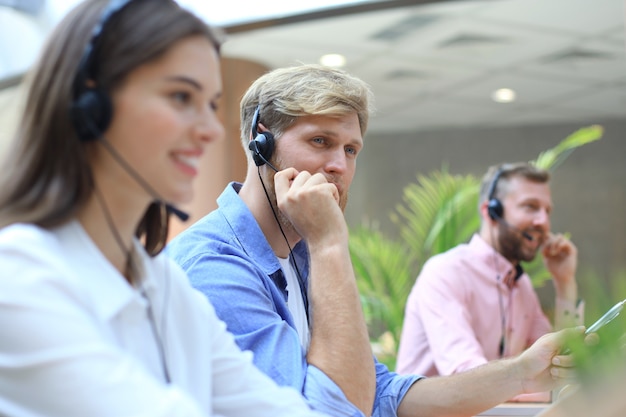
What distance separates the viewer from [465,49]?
554 cm

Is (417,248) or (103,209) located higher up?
(103,209)

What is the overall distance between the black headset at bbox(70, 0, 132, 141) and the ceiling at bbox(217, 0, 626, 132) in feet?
12.9

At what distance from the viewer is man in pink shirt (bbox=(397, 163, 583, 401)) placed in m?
2.36

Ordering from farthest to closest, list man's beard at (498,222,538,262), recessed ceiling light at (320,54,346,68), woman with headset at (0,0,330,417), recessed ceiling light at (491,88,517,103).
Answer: recessed ceiling light at (491,88,517,103) → recessed ceiling light at (320,54,346,68) → man's beard at (498,222,538,262) → woman with headset at (0,0,330,417)

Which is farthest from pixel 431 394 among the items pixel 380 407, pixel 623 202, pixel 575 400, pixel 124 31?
pixel 623 202

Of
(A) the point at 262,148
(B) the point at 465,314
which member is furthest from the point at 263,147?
(B) the point at 465,314

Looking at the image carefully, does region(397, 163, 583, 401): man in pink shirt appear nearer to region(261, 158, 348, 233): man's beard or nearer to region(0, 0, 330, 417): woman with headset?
region(261, 158, 348, 233): man's beard

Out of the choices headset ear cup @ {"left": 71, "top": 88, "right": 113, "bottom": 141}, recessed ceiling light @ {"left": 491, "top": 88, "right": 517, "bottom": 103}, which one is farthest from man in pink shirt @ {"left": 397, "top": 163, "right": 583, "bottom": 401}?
recessed ceiling light @ {"left": 491, "top": 88, "right": 517, "bottom": 103}

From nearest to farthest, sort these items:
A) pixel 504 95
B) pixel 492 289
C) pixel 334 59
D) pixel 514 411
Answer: pixel 514 411
pixel 492 289
pixel 334 59
pixel 504 95

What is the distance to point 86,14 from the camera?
2.76ft

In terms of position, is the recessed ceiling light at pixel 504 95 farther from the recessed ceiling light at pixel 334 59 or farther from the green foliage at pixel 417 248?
the green foliage at pixel 417 248

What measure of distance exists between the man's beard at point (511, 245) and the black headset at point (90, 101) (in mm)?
2225

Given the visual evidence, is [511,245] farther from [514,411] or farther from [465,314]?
[514,411]

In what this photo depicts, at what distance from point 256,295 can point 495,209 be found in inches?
71.8
